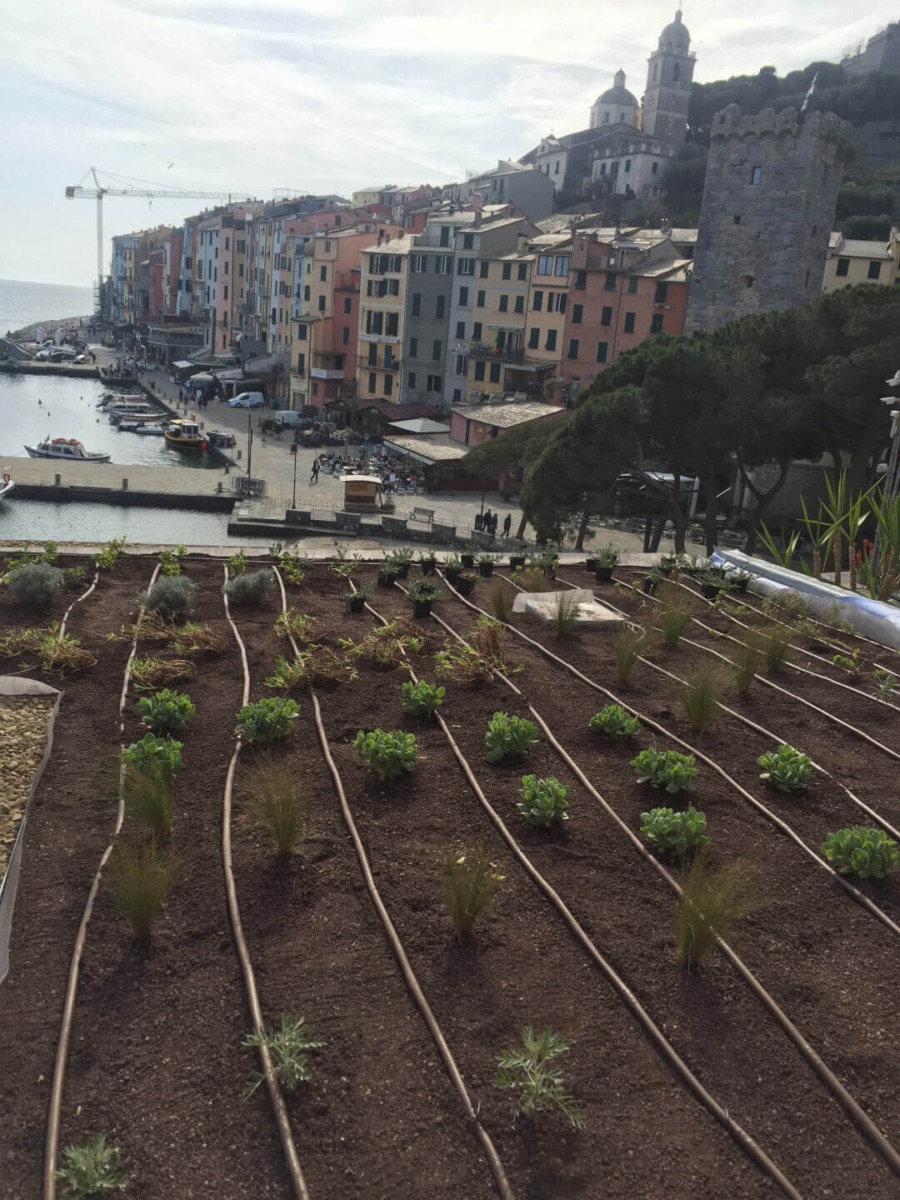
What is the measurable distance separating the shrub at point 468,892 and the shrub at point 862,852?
2.22m

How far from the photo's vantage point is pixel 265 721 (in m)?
7.41

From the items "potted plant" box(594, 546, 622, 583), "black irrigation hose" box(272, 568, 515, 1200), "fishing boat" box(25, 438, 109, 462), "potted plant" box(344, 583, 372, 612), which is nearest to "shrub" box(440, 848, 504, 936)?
"black irrigation hose" box(272, 568, 515, 1200)

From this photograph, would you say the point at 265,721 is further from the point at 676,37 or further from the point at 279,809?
the point at 676,37

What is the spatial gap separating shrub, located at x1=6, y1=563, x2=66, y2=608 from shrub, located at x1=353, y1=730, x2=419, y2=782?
5.26 meters

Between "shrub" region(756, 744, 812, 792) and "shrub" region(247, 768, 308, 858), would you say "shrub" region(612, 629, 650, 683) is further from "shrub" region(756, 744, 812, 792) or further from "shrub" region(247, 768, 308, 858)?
"shrub" region(247, 768, 308, 858)

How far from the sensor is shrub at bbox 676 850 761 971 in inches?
194

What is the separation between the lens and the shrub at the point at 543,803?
250 inches

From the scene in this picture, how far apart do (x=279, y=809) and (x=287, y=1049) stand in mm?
1771

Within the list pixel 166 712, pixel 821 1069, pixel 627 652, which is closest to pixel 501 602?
pixel 627 652

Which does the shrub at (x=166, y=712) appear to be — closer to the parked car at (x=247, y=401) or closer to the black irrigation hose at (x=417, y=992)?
the black irrigation hose at (x=417, y=992)

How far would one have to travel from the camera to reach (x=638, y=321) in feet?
148

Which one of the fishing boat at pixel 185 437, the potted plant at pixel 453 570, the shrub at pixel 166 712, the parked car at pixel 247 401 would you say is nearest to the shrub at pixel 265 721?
the shrub at pixel 166 712

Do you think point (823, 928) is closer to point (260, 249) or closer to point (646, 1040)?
point (646, 1040)

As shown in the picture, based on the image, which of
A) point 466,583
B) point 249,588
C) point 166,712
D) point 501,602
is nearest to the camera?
point 166,712
